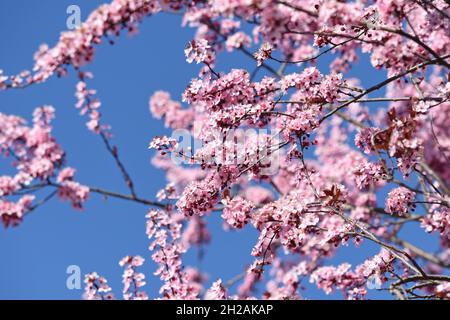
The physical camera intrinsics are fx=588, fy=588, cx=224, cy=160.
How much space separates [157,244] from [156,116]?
6.58 m

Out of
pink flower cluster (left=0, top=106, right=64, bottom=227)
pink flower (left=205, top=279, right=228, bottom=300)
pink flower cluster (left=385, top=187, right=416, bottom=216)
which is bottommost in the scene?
pink flower (left=205, top=279, right=228, bottom=300)

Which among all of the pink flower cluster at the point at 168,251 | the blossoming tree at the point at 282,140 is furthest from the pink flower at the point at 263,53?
the pink flower cluster at the point at 168,251

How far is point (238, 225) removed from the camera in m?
→ 5.39

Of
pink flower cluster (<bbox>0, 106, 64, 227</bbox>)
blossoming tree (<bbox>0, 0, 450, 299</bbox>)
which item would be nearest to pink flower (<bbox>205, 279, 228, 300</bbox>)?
blossoming tree (<bbox>0, 0, 450, 299</bbox>)

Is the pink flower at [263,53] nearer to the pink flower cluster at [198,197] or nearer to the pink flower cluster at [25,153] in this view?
the pink flower cluster at [198,197]

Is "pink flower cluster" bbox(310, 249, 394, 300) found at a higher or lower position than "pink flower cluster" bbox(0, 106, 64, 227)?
lower

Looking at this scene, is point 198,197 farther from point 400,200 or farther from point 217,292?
point 400,200

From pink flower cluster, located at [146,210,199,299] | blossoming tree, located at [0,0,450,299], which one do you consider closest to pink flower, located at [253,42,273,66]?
blossoming tree, located at [0,0,450,299]

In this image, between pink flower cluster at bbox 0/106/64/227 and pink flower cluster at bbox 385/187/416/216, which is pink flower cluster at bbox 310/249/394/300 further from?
pink flower cluster at bbox 0/106/64/227

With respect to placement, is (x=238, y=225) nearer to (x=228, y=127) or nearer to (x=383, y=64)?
(x=228, y=127)

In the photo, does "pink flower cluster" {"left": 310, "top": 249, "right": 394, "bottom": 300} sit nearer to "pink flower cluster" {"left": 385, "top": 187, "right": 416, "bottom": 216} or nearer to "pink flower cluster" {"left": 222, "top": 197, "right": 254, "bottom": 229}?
"pink flower cluster" {"left": 385, "top": 187, "right": 416, "bottom": 216}

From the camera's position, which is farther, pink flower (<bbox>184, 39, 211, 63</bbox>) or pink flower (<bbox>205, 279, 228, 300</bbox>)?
pink flower (<bbox>205, 279, 228, 300</bbox>)

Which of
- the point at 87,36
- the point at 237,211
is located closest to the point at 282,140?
the point at 237,211
